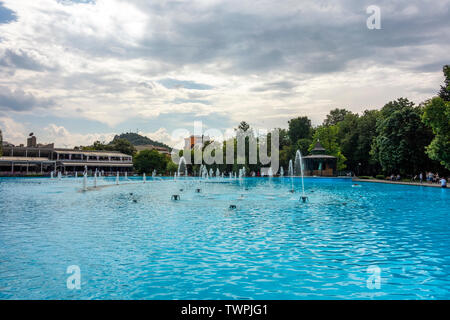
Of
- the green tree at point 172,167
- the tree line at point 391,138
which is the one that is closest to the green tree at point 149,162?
the green tree at point 172,167

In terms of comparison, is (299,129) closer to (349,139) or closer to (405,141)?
(349,139)

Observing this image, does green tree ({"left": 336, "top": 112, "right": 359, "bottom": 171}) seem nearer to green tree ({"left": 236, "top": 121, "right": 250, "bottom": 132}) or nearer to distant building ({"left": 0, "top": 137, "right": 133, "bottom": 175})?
green tree ({"left": 236, "top": 121, "right": 250, "bottom": 132})

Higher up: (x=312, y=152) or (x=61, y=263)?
(x=312, y=152)

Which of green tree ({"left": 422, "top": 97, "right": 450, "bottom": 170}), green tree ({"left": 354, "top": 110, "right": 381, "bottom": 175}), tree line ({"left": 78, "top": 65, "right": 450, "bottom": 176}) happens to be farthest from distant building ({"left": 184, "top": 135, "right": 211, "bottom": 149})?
green tree ({"left": 422, "top": 97, "right": 450, "bottom": 170})

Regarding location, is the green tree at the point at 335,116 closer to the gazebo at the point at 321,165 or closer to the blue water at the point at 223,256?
the gazebo at the point at 321,165

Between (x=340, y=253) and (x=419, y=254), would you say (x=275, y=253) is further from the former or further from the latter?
(x=419, y=254)

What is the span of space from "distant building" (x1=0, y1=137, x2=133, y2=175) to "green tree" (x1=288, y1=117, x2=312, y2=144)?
137ft

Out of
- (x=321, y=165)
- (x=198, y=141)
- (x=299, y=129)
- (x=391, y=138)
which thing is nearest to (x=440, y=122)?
(x=391, y=138)

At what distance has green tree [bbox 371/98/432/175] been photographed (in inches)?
1906

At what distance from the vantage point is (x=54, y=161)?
80062 millimetres

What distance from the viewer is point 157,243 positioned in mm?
10797

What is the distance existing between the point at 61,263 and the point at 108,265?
→ 3.69ft

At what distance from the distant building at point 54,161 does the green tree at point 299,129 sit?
41.9 m
